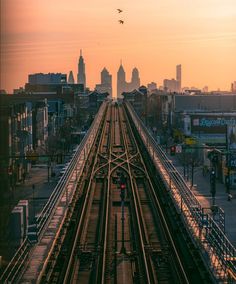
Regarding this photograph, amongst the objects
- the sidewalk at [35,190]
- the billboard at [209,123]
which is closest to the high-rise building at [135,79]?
the billboard at [209,123]

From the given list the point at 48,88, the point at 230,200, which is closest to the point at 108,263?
the point at 230,200

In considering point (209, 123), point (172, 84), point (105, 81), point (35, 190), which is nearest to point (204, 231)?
point (35, 190)

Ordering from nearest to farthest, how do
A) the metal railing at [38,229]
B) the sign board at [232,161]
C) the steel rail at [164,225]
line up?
the metal railing at [38,229], the steel rail at [164,225], the sign board at [232,161]

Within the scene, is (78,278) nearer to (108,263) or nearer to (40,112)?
(108,263)

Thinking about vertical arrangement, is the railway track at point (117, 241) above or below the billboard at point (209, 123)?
below

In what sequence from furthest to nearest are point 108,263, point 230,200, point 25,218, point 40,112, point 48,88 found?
point 48,88, point 40,112, point 230,200, point 25,218, point 108,263

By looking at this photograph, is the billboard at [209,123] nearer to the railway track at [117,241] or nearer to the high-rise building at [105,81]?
the railway track at [117,241]
